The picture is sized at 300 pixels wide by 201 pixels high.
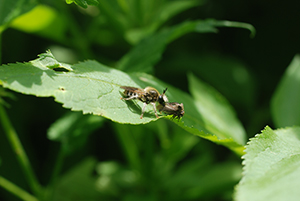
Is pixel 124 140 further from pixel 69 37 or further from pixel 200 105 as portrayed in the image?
pixel 69 37

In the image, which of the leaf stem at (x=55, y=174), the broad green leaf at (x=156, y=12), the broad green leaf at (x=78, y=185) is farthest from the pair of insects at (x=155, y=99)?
the broad green leaf at (x=78, y=185)

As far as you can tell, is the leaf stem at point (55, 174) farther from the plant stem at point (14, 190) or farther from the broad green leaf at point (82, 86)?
the broad green leaf at point (82, 86)

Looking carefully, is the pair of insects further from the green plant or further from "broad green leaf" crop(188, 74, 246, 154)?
"broad green leaf" crop(188, 74, 246, 154)

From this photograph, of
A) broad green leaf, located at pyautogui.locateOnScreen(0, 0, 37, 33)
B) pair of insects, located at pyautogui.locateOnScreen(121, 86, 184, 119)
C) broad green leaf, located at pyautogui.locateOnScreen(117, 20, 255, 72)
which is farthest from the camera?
broad green leaf, located at pyautogui.locateOnScreen(117, 20, 255, 72)

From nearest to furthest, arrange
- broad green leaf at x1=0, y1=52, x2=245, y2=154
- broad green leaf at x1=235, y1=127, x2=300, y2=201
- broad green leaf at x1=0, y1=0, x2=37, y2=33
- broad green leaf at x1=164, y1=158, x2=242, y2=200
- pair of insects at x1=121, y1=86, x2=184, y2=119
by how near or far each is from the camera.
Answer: broad green leaf at x1=235, y1=127, x2=300, y2=201 < broad green leaf at x1=0, y1=52, x2=245, y2=154 < pair of insects at x1=121, y1=86, x2=184, y2=119 < broad green leaf at x1=0, y1=0, x2=37, y2=33 < broad green leaf at x1=164, y1=158, x2=242, y2=200

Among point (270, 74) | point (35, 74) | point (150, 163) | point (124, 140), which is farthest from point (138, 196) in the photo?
point (270, 74)

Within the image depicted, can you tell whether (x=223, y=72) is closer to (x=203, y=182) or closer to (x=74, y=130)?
(x=203, y=182)

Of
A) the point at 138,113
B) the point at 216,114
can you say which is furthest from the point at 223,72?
the point at 138,113

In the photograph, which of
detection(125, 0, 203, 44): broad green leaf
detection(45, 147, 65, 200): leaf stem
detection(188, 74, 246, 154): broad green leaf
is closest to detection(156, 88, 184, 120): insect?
detection(188, 74, 246, 154): broad green leaf
